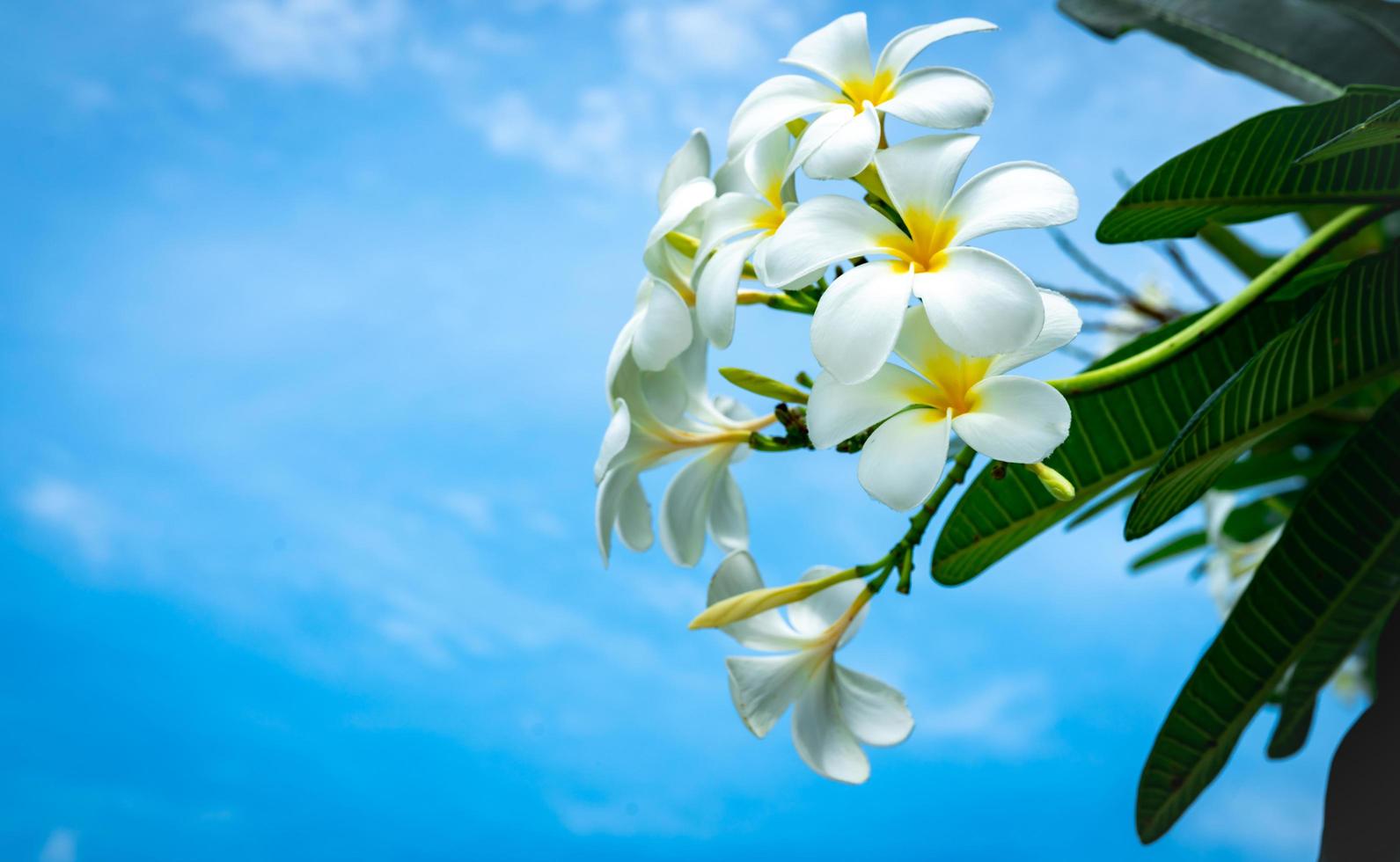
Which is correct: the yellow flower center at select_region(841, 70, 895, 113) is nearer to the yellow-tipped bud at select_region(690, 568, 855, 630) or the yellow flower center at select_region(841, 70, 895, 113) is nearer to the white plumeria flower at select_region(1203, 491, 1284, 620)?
the yellow-tipped bud at select_region(690, 568, 855, 630)

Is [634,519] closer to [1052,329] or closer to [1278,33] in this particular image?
[1052,329]

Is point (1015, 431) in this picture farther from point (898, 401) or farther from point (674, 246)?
point (674, 246)

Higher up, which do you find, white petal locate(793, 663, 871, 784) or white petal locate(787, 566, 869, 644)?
white petal locate(787, 566, 869, 644)

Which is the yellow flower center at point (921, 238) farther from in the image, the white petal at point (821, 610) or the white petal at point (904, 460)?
the white petal at point (821, 610)

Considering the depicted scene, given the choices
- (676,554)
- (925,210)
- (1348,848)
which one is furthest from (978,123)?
(1348,848)

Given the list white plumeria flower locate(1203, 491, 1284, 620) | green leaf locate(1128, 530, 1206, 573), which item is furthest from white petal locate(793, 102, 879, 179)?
green leaf locate(1128, 530, 1206, 573)
